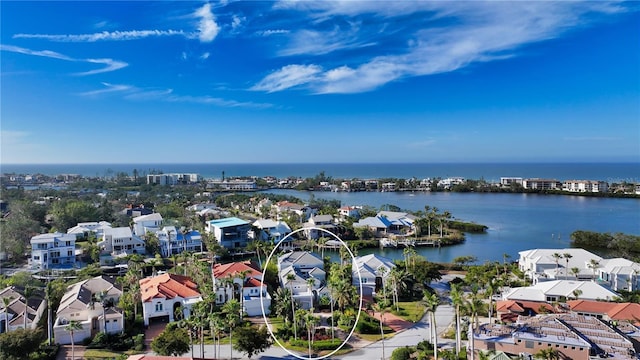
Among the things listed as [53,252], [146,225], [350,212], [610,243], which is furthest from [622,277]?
[146,225]

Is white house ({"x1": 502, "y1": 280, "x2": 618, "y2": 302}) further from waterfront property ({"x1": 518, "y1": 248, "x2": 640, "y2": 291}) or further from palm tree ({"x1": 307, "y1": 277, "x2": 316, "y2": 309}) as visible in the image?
palm tree ({"x1": 307, "y1": 277, "x2": 316, "y2": 309})

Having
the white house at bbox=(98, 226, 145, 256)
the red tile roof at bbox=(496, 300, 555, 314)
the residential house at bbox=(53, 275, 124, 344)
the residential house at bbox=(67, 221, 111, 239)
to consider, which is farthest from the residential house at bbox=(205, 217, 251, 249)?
the red tile roof at bbox=(496, 300, 555, 314)

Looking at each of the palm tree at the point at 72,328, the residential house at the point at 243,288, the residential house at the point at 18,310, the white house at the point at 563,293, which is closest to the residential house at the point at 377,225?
the residential house at the point at 243,288

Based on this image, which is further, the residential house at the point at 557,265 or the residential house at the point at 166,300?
the residential house at the point at 557,265

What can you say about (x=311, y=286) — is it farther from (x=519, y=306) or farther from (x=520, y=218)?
(x=520, y=218)

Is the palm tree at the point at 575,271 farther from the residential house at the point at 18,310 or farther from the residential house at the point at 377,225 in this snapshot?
the residential house at the point at 18,310
